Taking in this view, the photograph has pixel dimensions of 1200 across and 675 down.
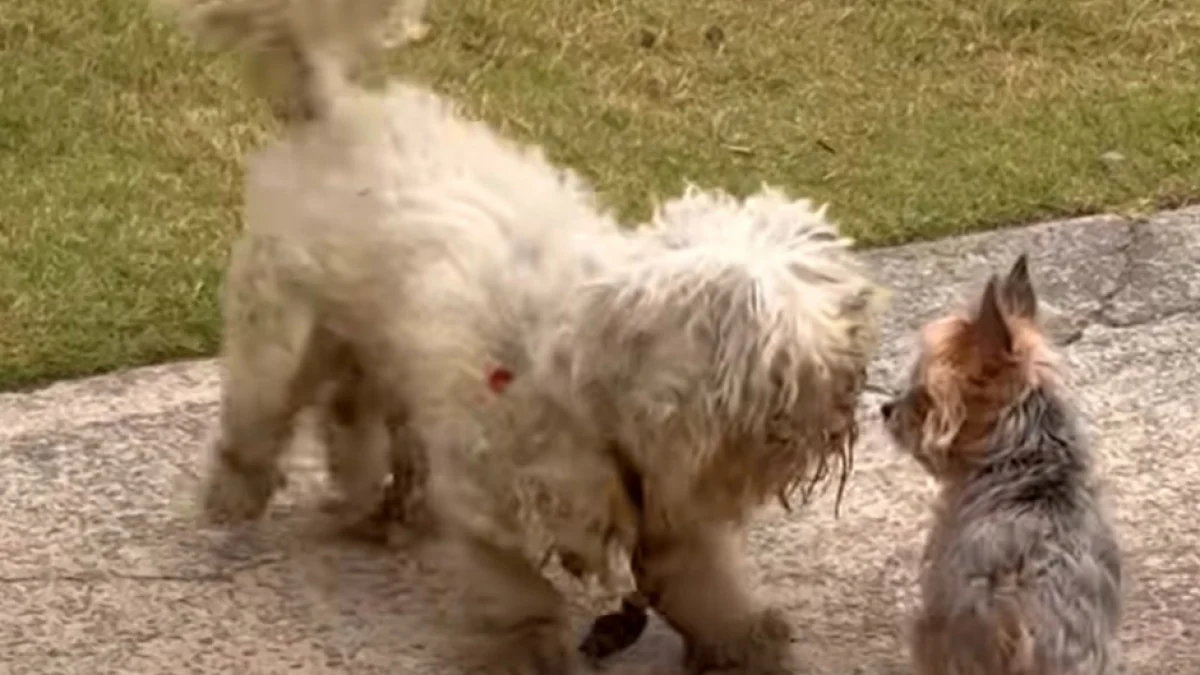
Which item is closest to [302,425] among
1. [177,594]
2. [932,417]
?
[177,594]

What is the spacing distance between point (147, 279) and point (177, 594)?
1464 millimetres

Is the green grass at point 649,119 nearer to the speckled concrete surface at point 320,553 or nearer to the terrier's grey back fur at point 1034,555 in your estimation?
the speckled concrete surface at point 320,553

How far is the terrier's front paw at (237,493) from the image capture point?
16.6 ft

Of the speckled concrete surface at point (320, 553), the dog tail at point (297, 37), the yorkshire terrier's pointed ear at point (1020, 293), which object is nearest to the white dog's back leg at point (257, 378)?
the speckled concrete surface at point (320, 553)

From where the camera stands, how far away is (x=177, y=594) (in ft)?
16.1

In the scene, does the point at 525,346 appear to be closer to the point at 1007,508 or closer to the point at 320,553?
the point at 1007,508

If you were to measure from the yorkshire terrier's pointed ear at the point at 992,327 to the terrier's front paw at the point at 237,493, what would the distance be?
5.33 ft

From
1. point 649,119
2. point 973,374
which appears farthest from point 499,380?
point 649,119

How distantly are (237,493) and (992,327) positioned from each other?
172 centimetres

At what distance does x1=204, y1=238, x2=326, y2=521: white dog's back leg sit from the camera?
475 cm

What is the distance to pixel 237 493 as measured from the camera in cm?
507

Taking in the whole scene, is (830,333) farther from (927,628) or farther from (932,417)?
(927,628)

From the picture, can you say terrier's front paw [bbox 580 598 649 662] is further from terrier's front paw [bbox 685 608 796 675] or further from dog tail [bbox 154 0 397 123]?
dog tail [bbox 154 0 397 123]

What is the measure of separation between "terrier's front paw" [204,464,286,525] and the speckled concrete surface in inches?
2.2
